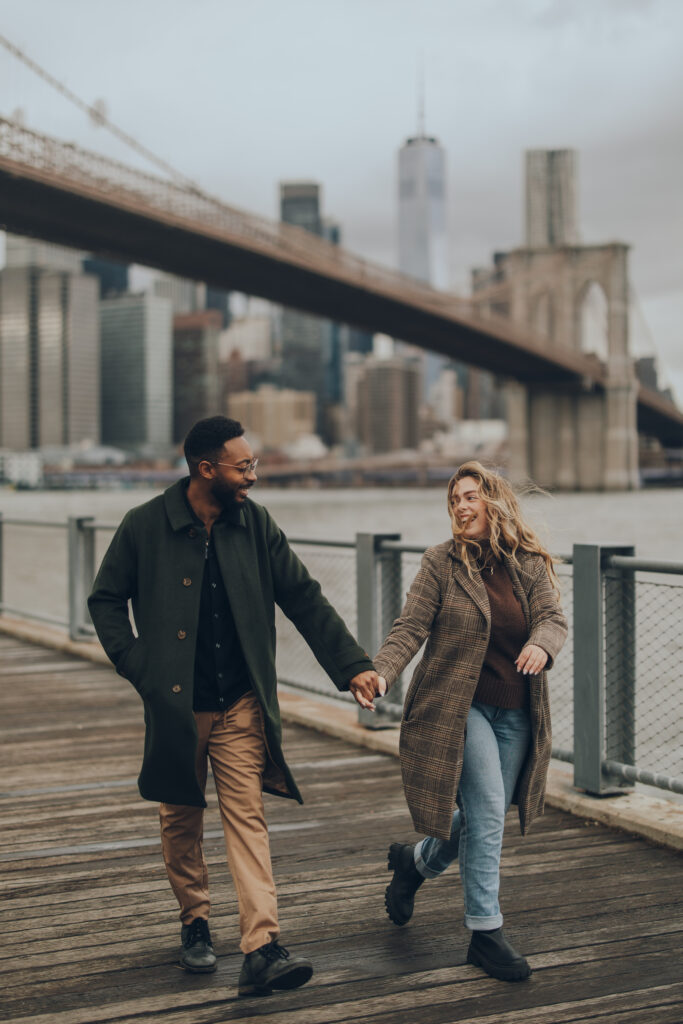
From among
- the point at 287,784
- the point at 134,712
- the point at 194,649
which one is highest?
the point at 194,649

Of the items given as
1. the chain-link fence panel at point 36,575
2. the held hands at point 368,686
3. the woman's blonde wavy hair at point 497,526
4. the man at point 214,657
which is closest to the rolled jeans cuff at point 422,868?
the man at point 214,657

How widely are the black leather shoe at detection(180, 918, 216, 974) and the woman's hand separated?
0.94m

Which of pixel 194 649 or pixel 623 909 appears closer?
pixel 194 649

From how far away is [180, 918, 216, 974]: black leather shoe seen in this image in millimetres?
2615

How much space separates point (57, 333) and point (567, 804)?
141 m

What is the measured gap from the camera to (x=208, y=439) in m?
2.51

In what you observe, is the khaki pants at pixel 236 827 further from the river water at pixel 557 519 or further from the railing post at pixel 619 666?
the river water at pixel 557 519

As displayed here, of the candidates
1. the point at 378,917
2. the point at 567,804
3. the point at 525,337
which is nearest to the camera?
the point at 378,917

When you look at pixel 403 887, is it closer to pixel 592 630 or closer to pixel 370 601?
pixel 592 630

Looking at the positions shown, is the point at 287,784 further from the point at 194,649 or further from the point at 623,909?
the point at 623,909

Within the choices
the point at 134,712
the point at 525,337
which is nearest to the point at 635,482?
the point at 525,337

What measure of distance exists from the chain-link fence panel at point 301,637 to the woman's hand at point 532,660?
3141 mm

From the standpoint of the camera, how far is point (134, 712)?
5.79 m

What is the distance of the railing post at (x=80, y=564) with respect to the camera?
7.58 m
